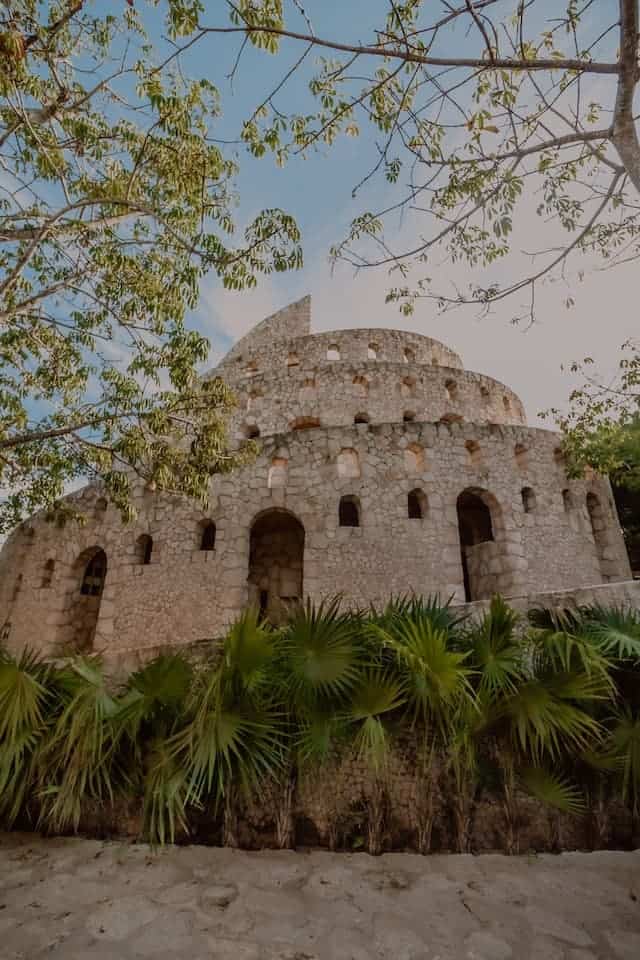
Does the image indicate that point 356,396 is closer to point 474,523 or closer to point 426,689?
point 474,523

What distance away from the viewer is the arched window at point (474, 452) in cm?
1189

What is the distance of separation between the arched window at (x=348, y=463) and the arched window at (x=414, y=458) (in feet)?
3.91

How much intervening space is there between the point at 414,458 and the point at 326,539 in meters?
3.23

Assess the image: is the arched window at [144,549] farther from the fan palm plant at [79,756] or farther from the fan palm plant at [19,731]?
the fan palm plant at [79,756]

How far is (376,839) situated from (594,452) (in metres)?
A: 10.3

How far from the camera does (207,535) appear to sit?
11.9m

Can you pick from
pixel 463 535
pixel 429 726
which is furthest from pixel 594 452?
pixel 429 726

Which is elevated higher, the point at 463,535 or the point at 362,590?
the point at 463,535

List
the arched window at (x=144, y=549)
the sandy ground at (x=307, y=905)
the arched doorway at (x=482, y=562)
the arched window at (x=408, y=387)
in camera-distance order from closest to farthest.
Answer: the sandy ground at (x=307, y=905), the arched doorway at (x=482, y=562), the arched window at (x=144, y=549), the arched window at (x=408, y=387)

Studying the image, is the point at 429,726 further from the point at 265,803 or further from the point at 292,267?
the point at 292,267

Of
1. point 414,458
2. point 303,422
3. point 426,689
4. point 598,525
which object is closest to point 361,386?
point 303,422

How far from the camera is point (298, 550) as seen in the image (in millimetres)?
13273

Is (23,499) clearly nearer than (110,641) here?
Yes

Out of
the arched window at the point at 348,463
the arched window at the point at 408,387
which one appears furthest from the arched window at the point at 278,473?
the arched window at the point at 408,387
